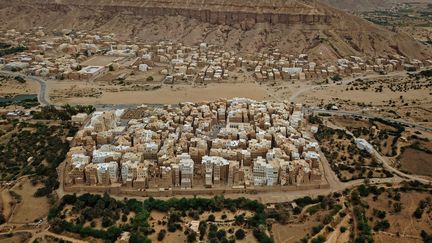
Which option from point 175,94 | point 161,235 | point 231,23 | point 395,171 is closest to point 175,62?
point 175,94

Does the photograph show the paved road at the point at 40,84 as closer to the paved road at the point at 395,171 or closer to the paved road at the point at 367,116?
the paved road at the point at 367,116

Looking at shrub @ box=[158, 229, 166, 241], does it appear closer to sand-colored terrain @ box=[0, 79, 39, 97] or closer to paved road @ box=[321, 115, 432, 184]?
paved road @ box=[321, 115, 432, 184]

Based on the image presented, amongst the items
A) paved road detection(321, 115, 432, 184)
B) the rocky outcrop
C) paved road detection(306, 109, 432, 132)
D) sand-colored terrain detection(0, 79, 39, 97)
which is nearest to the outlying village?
sand-colored terrain detection(0, 79, 39, 97)

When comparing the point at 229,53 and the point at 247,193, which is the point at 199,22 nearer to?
the point at 229,53

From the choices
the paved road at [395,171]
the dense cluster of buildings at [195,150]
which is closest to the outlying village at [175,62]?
the dense cluster of buildings at [195,150]

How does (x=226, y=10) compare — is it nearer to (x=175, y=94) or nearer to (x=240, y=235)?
(x=175, y=94)

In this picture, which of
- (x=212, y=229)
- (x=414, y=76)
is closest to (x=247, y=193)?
(x=212, y=229)
